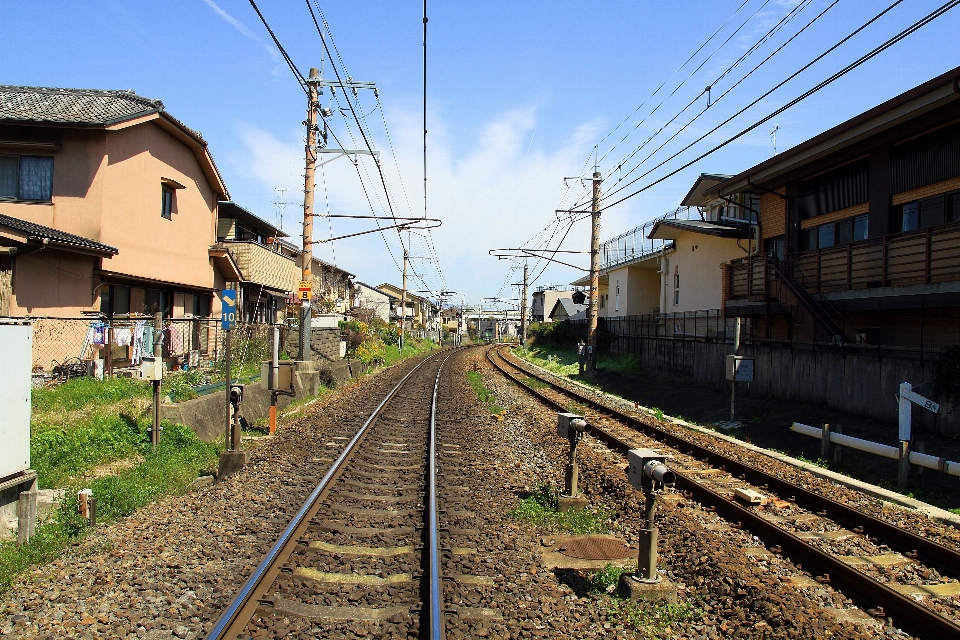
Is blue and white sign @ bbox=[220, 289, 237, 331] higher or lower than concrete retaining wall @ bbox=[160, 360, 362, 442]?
higher

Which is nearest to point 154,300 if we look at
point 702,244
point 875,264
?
point 875,264

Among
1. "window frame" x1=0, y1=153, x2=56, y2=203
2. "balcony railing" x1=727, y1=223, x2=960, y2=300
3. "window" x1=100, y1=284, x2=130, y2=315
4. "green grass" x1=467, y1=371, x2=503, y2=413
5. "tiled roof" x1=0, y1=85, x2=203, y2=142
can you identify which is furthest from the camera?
"green grass" x1=467, y1=371, x2=503, y2=413

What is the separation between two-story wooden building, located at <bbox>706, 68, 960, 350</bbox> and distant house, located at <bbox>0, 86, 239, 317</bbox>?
15.6 metres

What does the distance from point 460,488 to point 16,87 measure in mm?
16844

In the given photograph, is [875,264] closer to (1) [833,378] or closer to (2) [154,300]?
(1) [833,378]

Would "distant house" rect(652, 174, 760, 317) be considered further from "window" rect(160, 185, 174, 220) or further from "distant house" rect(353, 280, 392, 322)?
"distant house" rect(353, 280, 392, 322)

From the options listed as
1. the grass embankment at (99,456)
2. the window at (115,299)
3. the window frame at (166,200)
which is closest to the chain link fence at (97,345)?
the grass embankment at (99,456)

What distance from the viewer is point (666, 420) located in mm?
14805

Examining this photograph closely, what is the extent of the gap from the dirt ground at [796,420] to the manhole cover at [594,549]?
4.37 m

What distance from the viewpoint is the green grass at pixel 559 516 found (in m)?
6.46

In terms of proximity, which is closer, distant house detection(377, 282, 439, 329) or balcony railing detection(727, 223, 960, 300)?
balcony railing detection(727, 223, 960, 300)

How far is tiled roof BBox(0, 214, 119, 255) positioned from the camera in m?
10.2

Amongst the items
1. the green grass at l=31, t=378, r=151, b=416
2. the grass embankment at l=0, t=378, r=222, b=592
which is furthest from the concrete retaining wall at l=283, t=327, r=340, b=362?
the grass embankment at l=0, t=378, r=222, b=592

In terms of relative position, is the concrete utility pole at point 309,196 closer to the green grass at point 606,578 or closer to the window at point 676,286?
the green grass at point 606,578
